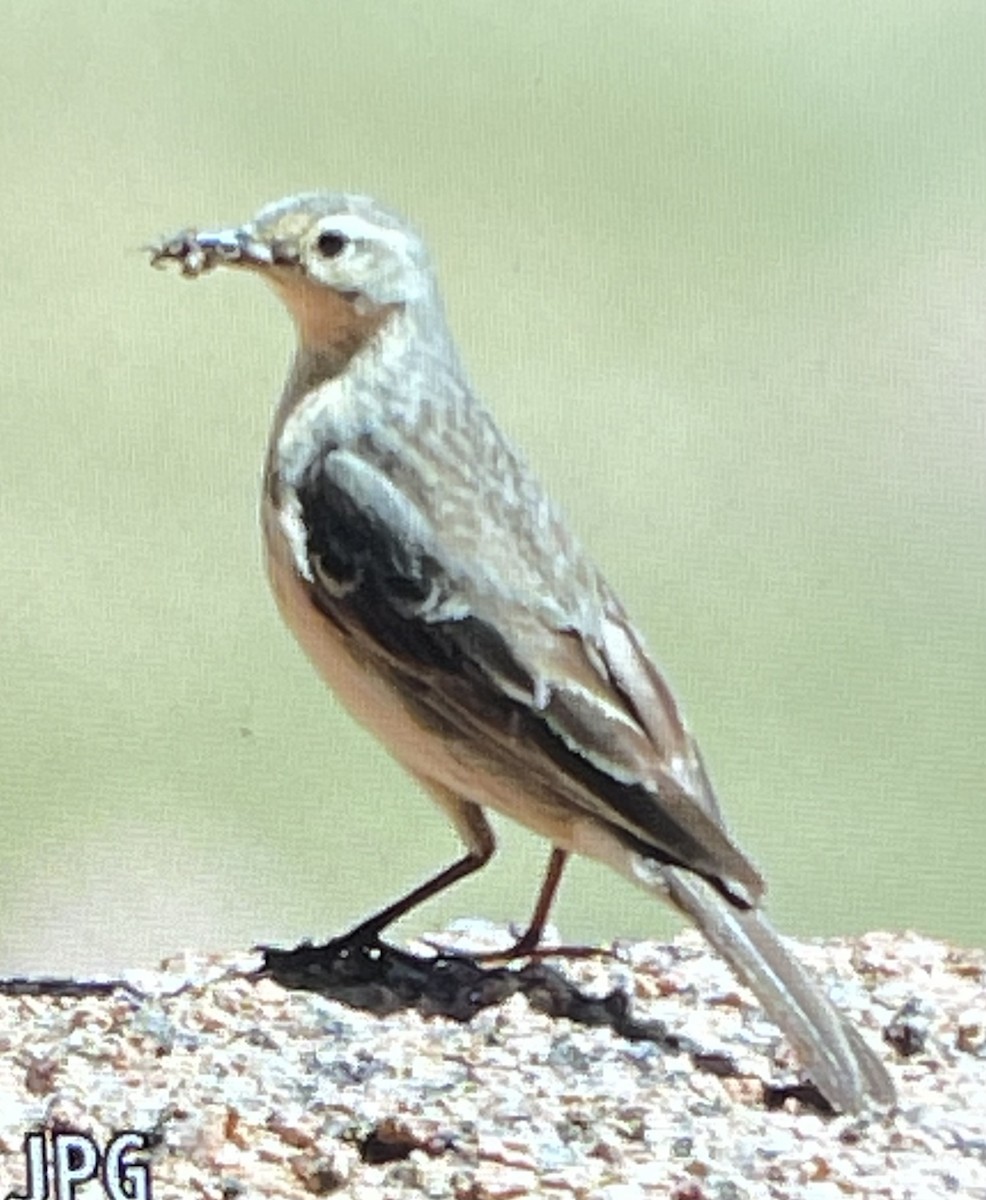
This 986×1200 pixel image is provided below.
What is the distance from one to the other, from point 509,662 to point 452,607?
6 centimetres

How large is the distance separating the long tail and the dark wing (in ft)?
0.07

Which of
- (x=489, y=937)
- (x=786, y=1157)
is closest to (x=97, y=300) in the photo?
(x=489, y=937)

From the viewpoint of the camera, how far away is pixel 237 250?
63.7 inches

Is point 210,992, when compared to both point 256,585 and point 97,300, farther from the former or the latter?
point 97,300

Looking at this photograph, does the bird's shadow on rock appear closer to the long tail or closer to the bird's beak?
the long tail

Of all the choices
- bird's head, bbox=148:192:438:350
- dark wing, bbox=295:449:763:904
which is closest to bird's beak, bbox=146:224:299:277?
bird's head, bbox=148:192:438:350

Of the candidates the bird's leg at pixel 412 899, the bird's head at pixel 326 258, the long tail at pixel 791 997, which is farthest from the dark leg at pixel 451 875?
the bird's head at pixel 326 258

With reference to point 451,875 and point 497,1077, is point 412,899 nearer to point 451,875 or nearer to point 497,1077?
point 451,875

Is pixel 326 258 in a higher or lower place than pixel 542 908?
higher

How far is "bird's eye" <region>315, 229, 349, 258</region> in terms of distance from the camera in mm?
1640

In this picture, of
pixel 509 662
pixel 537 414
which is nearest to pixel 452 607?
pixel 509 662

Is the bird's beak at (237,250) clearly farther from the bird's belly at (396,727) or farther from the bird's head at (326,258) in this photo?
the bird's belly at (396,727)

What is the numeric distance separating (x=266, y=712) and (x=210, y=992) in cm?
21

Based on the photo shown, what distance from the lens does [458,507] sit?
167 cm
